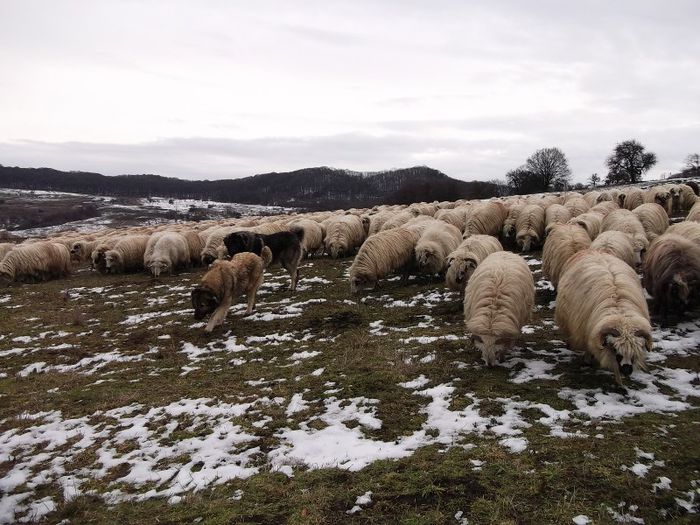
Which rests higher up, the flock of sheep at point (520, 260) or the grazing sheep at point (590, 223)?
the grazing sheep at point (590, 223)

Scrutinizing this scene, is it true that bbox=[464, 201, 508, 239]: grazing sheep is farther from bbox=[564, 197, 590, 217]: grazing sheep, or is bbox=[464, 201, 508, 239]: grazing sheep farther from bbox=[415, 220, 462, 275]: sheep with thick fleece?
bbox=[415, 220, 462, 275]: sheep with thick fleece

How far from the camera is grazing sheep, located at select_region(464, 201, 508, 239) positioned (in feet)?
62.6

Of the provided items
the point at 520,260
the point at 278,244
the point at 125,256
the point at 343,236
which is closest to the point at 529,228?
the point at 343,236

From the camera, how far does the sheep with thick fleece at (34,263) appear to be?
2030 cm

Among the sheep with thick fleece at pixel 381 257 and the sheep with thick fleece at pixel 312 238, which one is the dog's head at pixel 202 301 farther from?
the sheep with thick fleece at pixel 312 238

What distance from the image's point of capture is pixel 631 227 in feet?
42.3

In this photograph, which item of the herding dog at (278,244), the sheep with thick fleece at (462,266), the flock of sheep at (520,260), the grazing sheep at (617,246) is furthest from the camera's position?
the herding dog at (278,244)

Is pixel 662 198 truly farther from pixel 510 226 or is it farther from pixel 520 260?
pixel 520 260

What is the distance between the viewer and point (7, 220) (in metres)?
140

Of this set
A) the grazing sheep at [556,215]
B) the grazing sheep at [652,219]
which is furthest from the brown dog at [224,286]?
the grazing sheep at [652,219]

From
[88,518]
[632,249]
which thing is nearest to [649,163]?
[632,249]

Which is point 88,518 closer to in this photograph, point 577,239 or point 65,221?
point 577,239

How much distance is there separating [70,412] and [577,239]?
455 inches

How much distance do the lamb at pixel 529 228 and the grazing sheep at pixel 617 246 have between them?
646 cm
